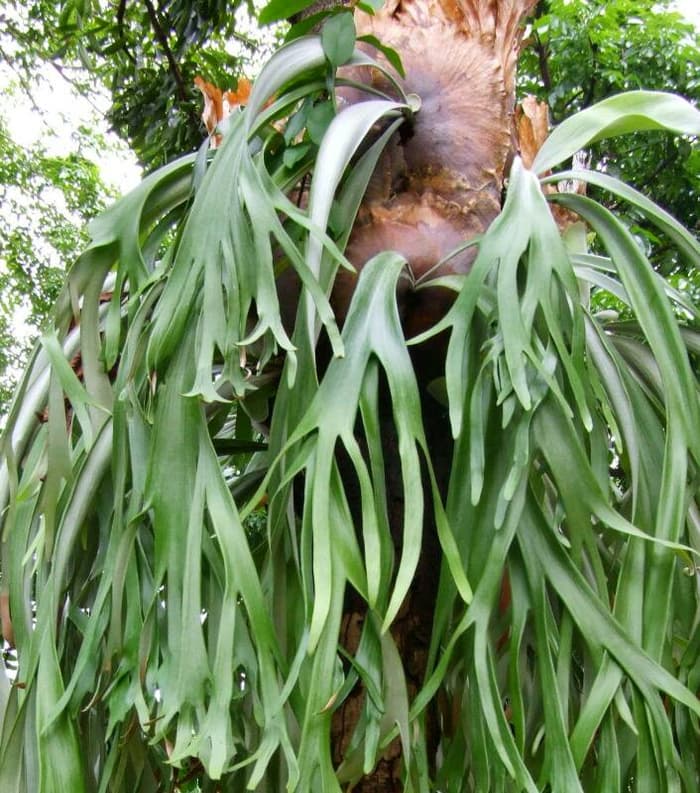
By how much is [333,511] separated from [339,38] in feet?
1.58

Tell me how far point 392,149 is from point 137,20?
2.70 meters

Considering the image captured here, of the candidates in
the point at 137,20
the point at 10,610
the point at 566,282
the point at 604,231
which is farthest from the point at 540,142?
the point at 137,20

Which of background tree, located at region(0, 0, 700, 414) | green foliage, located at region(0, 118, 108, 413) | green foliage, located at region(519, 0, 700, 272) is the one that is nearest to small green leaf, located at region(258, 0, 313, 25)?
background tree, located at region(0, 0, 700, 414)

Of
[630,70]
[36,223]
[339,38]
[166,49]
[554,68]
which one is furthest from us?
[36,223]

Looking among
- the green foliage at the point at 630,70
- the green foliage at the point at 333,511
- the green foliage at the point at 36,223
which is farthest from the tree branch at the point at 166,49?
the green foliage at the point at 36,223

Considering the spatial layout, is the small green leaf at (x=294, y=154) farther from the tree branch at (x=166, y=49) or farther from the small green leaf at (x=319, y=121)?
the tree branch at (x=166, y=49)

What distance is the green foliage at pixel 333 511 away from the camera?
82 centimetres

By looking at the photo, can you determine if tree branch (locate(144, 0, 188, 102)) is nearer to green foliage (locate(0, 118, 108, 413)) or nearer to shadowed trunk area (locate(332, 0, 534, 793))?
shadowed trunk area (locate(332, 0, 534, 793))

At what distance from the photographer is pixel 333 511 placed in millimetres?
853

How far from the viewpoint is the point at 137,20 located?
3.43 m

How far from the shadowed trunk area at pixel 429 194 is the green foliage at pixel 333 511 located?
44mm

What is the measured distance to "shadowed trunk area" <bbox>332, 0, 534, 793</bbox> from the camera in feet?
3.35

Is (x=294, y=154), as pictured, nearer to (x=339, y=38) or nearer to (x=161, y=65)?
(x=339, y=38)

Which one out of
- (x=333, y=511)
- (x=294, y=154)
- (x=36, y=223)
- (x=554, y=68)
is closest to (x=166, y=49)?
(x=554, y=68)
